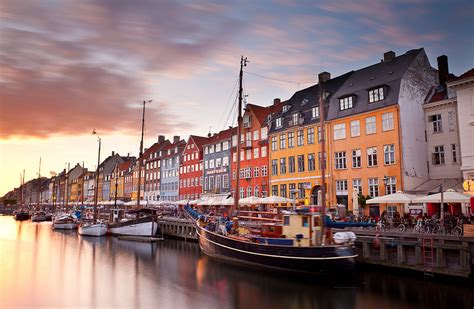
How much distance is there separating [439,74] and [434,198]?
771 inches

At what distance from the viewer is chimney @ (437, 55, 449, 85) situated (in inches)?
1505

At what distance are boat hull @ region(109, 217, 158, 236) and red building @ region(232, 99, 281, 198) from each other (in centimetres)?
1400

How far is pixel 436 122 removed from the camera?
34719mm

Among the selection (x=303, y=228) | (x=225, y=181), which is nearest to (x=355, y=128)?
(x=303, y=228)

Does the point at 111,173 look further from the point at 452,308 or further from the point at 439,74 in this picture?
the point at 452,308

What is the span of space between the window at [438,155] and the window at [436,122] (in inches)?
58.1

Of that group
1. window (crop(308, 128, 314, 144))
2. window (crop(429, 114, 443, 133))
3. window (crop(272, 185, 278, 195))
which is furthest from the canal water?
window (crop(272, 185, 278, 195))

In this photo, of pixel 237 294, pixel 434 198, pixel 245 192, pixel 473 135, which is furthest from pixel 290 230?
pixel 245 192

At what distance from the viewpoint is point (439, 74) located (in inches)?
1524

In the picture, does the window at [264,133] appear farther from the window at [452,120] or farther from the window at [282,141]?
the window at [452,120]

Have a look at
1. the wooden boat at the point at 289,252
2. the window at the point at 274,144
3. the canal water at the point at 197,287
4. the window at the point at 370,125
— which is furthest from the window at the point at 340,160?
the canal water at the point at 197,287

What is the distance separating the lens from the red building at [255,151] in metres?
50.4

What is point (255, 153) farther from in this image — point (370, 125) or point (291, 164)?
point (370, 125)

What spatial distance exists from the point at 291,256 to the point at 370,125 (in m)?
19.6
